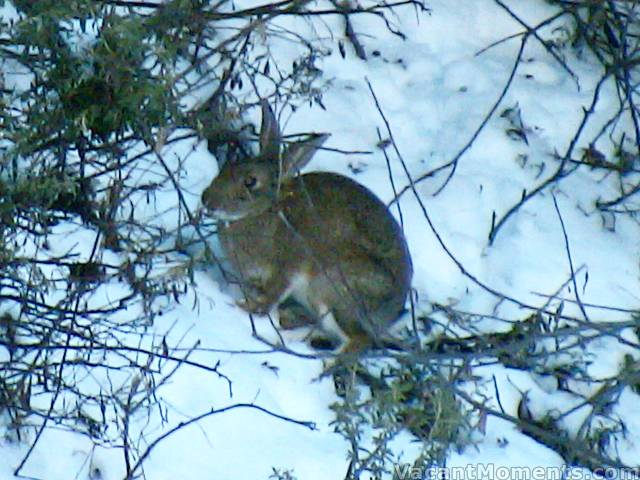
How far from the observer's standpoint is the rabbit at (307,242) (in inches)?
231

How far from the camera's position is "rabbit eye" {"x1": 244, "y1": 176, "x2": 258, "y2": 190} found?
19.7 feet

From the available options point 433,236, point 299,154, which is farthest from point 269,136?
point 433,236

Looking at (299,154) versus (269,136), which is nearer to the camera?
(299,154)

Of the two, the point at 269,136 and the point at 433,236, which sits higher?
the point at 269,136

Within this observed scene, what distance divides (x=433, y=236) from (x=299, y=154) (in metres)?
0.70

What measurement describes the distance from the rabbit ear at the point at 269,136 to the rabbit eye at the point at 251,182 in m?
0.11

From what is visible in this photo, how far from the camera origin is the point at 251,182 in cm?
602

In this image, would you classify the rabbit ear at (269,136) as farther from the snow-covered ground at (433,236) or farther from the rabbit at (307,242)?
the snow-covered ground at (433,236)

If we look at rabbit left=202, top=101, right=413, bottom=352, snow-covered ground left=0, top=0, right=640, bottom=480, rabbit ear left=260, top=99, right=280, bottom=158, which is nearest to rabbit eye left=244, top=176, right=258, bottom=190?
rabbit left=202, top=101, right=413, bottom=352

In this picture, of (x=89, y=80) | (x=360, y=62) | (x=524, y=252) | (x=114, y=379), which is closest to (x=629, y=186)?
(x=524, y=252)

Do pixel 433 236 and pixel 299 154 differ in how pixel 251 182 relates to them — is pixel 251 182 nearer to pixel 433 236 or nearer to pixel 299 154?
pixel 299 154

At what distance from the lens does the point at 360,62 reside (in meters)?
6.93

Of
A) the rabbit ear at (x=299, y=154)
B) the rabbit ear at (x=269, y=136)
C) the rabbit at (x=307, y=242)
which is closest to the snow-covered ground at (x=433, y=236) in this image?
the rabbit at (x=307, y=242)

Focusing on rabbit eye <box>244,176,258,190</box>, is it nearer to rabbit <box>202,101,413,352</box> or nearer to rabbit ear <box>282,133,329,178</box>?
rabbit <box>202,101,413,352</box>
